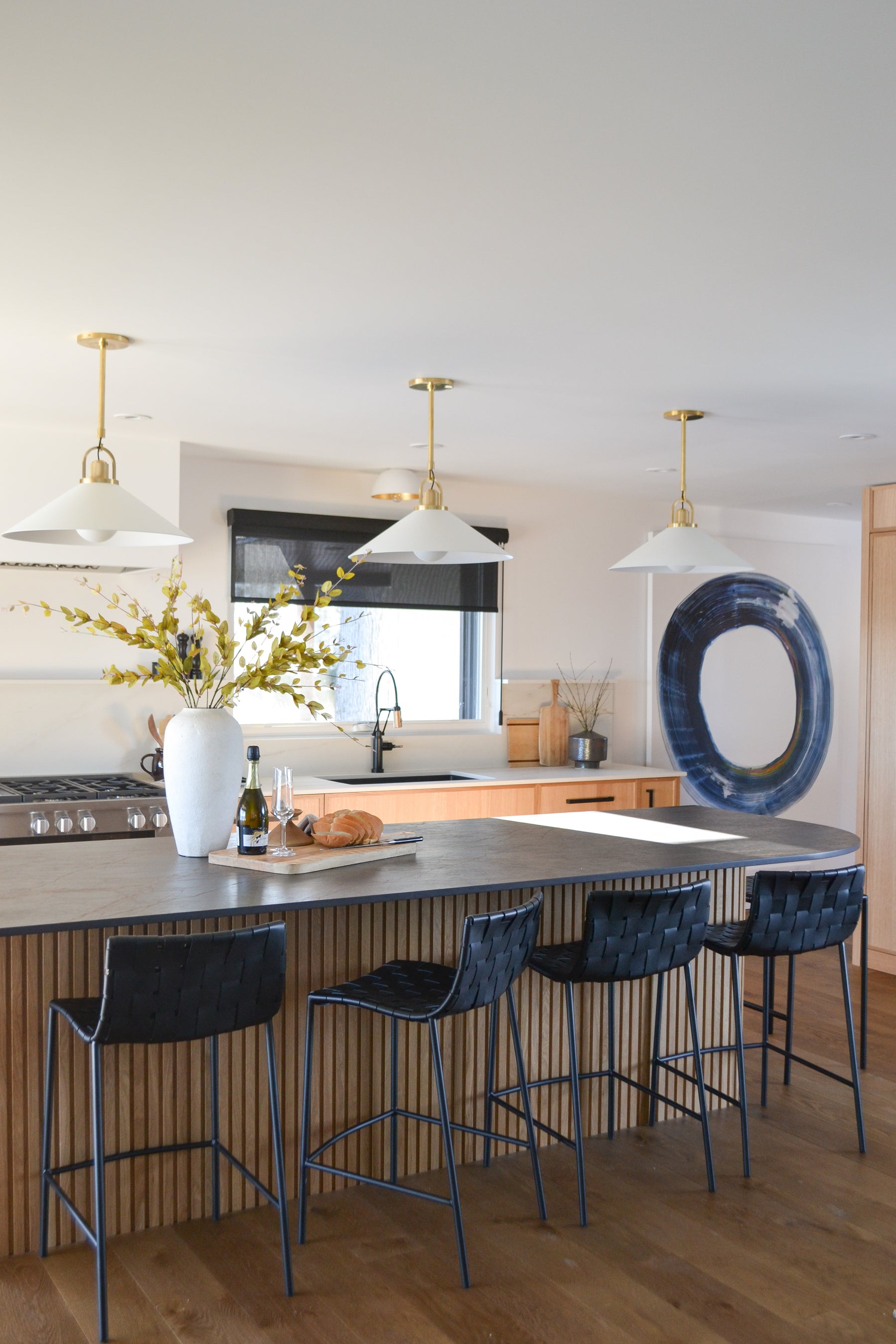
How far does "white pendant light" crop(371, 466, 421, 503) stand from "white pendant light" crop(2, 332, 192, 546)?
2.49m

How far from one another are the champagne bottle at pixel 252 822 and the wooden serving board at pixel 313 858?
0.03 m

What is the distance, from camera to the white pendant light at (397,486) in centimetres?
576

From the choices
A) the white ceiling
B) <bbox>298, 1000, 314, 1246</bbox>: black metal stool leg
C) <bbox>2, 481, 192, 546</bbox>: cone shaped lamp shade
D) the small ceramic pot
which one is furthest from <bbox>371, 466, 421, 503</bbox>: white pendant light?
<bbox>298, 1000, 314, 1246</bbox>: black metal stool leg

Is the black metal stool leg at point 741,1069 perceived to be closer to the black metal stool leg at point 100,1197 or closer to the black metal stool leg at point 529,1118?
the black metal stool leg at point 529,1118

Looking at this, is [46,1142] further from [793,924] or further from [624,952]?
[793,924]

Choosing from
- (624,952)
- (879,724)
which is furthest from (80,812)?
(879,724)

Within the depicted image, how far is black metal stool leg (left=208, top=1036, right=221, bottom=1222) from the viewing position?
303 centimetres

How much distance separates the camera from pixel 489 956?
2.82m

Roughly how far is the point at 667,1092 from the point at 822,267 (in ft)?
8.62

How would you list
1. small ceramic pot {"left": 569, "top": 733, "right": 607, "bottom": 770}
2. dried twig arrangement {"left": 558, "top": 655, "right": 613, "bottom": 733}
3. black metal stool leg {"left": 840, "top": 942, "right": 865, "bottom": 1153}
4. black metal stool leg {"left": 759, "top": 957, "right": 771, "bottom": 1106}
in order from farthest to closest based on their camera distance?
dried twig arrangement {"left": 558, "top": 655, "right": 613, "bottom": 733}
small ceramic pot {"left": 569, "top": 733, "right": 607, "bottom": 770}
black metal stool leg {"left": 759, "top": 957, "right": 771, "bottom": 1106}
black metal stool leg {"left": 840, "top": 942, "right": 865, "bottom": 1153}

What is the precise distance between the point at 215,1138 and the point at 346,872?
0.78 m

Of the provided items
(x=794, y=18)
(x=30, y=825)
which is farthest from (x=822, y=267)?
(x=30, y=825)

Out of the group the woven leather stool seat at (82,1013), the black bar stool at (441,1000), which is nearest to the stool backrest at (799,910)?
the black bar stool at (441,1000)

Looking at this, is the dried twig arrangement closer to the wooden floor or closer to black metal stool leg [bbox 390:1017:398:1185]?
the wooden floor
